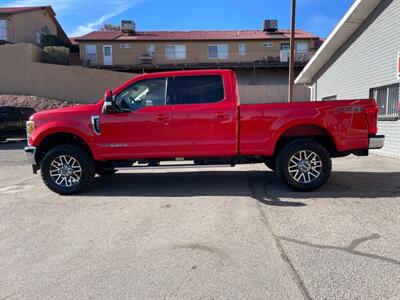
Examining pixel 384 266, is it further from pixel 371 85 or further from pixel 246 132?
pixel 371 85

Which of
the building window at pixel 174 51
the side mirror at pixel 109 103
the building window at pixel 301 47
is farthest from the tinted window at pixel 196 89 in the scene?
the building window at pixel 301 47

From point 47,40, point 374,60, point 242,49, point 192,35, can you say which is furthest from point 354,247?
point 47,40

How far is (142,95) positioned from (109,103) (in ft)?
2.10

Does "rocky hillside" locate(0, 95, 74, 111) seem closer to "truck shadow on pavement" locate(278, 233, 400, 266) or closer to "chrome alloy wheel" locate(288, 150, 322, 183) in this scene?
"chrome alloy wheel" locate(288, 150, 322, 183)

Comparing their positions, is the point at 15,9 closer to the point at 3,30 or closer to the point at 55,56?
the point at 3,30

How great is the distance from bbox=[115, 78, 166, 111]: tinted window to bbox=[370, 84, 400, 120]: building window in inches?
290

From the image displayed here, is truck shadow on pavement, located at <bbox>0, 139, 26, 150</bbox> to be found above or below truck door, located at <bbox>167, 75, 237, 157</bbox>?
below

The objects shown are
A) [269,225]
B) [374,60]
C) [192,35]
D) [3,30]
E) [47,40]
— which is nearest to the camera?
[269,225]

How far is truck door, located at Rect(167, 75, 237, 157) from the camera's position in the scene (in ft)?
20.5

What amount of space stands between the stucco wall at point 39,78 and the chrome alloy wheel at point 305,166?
25216 millimetres

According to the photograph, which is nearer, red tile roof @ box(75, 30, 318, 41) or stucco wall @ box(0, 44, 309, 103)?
stucco wall @ box(0, 44, 309, 103)

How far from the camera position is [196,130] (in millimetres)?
6281

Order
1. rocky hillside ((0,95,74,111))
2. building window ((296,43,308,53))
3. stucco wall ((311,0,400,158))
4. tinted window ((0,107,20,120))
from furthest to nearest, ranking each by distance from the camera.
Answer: building window ((296,43,308,53))
rocky hillside ((0,95,74,111))
tinted window ((0,107,20,120))
stucco wall ((311,0,400,158))

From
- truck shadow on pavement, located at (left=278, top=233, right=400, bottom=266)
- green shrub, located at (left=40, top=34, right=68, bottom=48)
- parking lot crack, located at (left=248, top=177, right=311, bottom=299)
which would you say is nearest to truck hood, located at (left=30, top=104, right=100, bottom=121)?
parking lot crack, located at (left=248, top=177, right=311, bottom=299)
